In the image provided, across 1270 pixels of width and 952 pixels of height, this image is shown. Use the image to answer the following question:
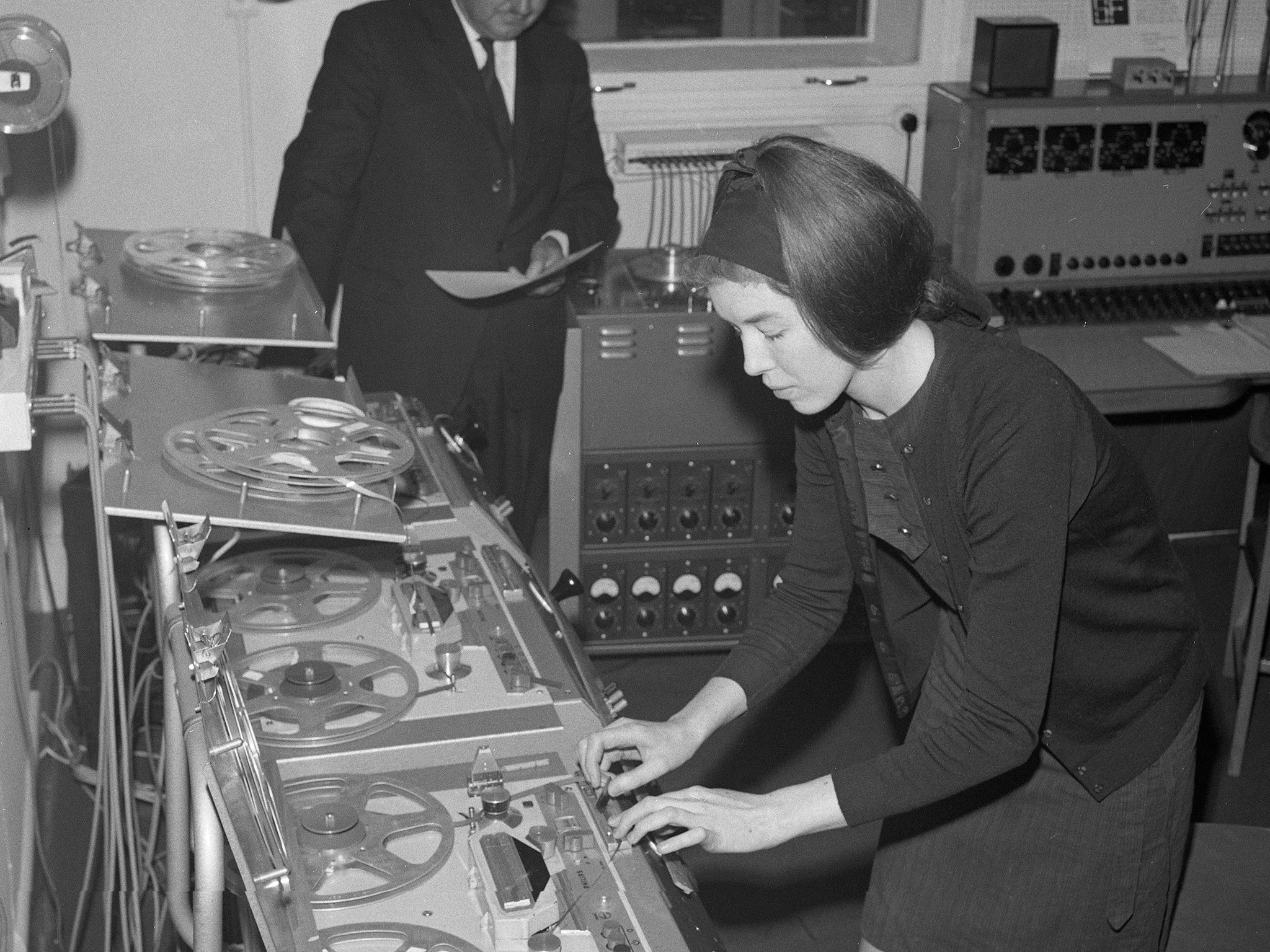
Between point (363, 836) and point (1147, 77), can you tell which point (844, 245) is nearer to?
point (363, 836)

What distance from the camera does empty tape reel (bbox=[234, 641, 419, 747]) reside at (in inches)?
69.6

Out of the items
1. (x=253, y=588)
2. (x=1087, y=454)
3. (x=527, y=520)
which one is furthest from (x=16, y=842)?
(x=1087, y=454)

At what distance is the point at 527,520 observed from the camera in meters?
3.62

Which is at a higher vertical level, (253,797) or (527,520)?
(253,797)

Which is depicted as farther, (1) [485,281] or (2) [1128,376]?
(2) [1128,376]

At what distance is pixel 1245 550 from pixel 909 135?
1.47 m

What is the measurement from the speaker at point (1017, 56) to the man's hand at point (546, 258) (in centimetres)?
133

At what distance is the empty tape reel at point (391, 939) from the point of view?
1.45m

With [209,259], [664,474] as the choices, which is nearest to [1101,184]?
[664,474]

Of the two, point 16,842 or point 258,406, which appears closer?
point 258,406

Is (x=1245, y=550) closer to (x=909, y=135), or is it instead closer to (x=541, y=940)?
(x=909, y=135)

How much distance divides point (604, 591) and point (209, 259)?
4.63 feet

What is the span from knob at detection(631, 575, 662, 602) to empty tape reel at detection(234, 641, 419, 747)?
72.6 inches

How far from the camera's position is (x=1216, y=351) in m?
3.66
